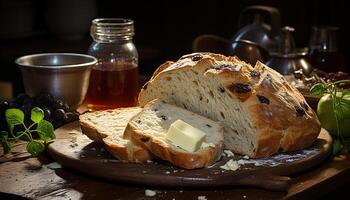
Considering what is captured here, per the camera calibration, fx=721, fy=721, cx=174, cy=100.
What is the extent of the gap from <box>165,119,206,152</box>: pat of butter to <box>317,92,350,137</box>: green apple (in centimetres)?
43

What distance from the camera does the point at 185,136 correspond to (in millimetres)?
1606

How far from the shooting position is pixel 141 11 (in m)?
4.61

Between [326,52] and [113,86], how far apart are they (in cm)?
100

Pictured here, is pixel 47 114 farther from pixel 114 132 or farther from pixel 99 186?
pixel 99 186

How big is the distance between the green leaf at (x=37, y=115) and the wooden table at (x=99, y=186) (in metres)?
0.11

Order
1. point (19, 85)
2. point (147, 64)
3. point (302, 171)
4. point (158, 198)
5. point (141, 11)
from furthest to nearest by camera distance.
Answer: point (141, 11), point (147, 64), point (19, 85), point (302, 171), point (158, 198)

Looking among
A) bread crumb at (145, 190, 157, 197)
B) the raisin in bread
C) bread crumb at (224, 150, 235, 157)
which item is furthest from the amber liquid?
bread crumb at (145, 190, 157, 197)

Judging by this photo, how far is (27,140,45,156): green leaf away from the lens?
1.74 m

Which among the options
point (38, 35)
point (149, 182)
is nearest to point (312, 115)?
point (149, 182)

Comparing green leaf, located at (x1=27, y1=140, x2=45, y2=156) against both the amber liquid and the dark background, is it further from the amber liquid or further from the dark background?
the dark background

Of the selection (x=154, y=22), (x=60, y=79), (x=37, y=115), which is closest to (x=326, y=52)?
(x=60, y=79)

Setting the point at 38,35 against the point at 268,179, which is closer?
the point at 268,179

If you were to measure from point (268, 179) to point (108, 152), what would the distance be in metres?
0.41

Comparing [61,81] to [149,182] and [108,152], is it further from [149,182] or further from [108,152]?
[149,182]
